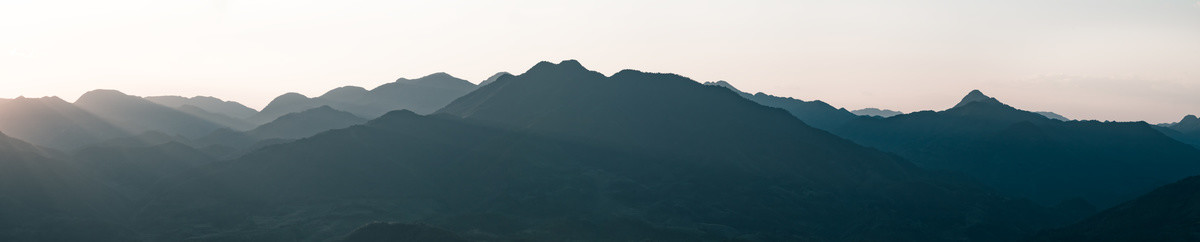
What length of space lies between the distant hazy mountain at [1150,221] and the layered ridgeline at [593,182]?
55.2ft

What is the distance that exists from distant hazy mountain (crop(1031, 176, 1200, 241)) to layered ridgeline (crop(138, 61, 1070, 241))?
16834mm

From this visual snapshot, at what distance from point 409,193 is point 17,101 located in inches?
5018

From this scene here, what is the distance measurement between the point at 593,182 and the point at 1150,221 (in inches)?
2997

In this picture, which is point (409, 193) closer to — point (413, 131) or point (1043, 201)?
point (413, 131)

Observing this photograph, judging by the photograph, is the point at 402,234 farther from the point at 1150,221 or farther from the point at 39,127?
the point at 39,127

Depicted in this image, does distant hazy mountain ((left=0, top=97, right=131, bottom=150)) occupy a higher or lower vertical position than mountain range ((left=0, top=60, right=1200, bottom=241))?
higher

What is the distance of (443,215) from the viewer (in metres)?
119

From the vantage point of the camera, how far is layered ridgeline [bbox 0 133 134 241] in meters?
105

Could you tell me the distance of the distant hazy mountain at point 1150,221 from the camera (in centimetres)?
9519

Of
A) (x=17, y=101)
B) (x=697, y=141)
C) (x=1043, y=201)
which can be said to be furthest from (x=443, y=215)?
(x=17, y=101)

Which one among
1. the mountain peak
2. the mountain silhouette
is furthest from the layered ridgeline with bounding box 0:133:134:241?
the mountain peak

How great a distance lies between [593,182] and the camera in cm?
13775

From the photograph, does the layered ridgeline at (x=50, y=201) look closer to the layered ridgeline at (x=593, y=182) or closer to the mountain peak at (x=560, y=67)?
the layered ridgeline at (x=593, y=182)

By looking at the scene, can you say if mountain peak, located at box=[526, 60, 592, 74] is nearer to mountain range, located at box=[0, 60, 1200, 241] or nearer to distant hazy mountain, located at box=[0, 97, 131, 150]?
mountain range, located at box=[0, 60, 1200, 241]
